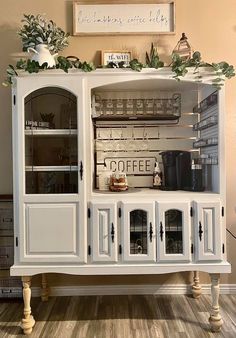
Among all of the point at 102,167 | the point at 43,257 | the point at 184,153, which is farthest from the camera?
the point at 102,167

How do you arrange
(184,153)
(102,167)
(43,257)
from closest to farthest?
1. (43,257)
2. (184,153)
3. (102,167)

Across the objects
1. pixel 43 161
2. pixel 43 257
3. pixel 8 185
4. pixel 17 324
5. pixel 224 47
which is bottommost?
pixel 17 324

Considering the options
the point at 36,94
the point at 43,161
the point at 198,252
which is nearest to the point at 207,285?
the point at 198,252

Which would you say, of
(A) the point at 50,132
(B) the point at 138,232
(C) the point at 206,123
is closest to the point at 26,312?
(B) the point at 138,232

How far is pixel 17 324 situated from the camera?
2.27 meters

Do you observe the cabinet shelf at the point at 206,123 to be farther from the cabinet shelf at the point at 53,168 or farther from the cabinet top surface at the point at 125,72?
the cabinet shelf at the point at 53,168

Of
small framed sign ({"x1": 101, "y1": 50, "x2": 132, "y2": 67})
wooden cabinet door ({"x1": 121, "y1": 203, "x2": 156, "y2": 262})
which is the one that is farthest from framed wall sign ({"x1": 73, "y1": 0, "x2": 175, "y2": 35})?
wooden cabinet door ({"x1": 121, "y1": 203, "x2": 156, "y2": 262})

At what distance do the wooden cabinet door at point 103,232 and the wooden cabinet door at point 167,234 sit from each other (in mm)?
301

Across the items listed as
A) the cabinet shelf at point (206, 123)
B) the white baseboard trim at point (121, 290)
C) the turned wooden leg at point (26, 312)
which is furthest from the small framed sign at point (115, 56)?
the white baseboard trim at point (121, 290)

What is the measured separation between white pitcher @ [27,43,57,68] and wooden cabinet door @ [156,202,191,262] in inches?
47.9

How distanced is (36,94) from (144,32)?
1109 mm

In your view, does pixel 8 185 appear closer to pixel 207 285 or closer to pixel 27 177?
pixel 27 177

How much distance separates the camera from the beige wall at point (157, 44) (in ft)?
8.85

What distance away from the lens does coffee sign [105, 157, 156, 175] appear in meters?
2.70
